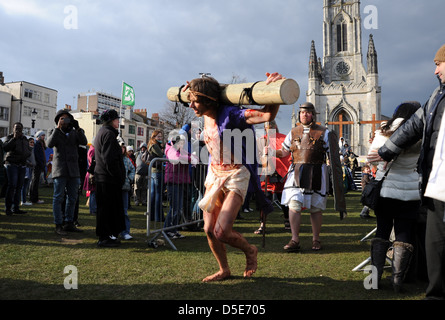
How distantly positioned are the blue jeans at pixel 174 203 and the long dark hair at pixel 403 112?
368 cm

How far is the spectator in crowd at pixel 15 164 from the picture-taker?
303 inches

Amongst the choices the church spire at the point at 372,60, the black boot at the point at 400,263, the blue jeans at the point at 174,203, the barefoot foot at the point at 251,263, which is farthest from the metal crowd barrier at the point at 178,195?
the church spire at the point at 372,60

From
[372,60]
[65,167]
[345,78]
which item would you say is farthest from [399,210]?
[345,78]

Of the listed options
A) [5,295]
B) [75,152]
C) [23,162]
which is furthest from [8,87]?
[5,295]

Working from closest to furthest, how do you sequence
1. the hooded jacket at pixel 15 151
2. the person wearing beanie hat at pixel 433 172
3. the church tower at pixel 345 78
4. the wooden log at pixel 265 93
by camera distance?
the person wearing beanie hat at pixel 433 172
the wooden log at pixel 265 93
the hooded jacket at pixel 15 151
the church tower at pixel 345 78

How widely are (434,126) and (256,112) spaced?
4.86 ft

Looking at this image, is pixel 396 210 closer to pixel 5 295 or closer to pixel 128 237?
pixel 5 295

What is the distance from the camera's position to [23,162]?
802 cm

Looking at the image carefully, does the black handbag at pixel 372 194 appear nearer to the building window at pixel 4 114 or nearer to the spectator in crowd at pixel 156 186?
the spectator in crowd at pixel 156 186

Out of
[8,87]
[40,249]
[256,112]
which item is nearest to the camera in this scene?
[256,112]

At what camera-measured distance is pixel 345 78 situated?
2446 inches

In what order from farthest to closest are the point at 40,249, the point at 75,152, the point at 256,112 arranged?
the point at 75,152
the point at 40,249
the point at 256,112

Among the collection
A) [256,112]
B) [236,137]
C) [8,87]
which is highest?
[8,87]

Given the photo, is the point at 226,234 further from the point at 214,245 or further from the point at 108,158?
the point at 108,158
